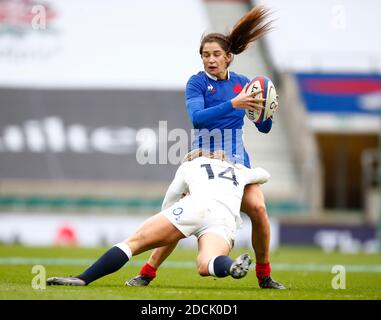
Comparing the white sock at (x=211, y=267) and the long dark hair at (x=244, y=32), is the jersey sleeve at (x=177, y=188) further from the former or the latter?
the long dark hair at (x=244, y=32)

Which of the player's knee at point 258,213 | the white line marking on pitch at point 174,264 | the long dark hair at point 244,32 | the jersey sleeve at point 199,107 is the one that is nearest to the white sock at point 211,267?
the player's knee at point 258,213

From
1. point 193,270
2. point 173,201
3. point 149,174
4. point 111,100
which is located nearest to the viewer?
point 173,201

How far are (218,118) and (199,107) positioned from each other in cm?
17

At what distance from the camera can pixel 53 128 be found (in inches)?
1078

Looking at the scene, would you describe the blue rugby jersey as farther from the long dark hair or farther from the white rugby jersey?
the long dark hair

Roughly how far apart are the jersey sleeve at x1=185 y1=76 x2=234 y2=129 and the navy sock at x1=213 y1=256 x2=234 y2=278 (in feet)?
3.51

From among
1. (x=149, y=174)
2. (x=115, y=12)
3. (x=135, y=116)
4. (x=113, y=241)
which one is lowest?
(x=113, y=241)

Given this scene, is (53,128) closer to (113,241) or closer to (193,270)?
(113,241)

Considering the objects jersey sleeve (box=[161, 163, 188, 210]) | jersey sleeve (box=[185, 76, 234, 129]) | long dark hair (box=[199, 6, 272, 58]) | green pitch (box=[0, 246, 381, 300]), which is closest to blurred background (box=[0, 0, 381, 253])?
green pitch (box=[0, 246, 381, 300])

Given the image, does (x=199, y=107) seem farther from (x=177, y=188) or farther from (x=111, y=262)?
(x=111, y=262)

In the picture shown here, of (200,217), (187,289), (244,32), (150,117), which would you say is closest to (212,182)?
(200,217)

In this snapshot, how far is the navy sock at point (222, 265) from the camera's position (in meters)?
6.48

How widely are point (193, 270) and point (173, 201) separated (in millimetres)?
3898
